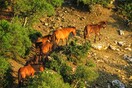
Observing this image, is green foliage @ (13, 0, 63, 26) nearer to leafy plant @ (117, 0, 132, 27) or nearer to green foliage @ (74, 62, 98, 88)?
green foliage @ (74, 62, 98, 88)

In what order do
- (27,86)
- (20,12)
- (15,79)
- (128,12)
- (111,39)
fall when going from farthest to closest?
(128,12) < (111,39) < (20,12) < (15,79) < (27,86)

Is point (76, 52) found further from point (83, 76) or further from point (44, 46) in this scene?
point (83, 76)

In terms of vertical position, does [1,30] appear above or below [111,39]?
above

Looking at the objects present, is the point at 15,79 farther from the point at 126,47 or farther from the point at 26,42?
the point at 126,47

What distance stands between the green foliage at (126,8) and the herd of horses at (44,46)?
2734 mm

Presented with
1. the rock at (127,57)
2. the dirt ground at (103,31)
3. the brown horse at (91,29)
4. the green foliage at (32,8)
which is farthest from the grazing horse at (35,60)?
the rock at (127,57)

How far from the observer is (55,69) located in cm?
2084

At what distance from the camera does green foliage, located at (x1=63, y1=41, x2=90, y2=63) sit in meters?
22.5

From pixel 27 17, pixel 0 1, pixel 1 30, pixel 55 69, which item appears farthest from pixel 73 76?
pixel 0 1

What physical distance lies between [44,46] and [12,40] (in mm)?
2327

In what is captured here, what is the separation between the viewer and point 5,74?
62.7ft

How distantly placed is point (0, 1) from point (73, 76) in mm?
8487

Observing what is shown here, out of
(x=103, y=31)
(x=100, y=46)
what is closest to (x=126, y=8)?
(x=103, y=31)

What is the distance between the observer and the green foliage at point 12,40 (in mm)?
19938
